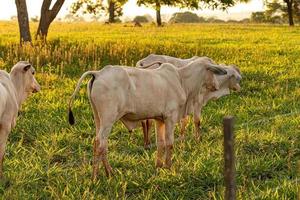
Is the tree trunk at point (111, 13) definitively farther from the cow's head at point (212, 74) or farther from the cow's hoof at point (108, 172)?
the cow's hoof at point (108, 172)

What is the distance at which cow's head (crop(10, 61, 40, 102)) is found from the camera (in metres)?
7.65

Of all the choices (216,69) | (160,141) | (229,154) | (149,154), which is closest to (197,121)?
(149,154)

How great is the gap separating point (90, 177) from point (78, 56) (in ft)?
33.4

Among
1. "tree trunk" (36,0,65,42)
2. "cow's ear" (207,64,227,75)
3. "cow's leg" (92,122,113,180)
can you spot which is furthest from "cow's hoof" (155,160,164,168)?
"tree trunk" (36,0,65,42)

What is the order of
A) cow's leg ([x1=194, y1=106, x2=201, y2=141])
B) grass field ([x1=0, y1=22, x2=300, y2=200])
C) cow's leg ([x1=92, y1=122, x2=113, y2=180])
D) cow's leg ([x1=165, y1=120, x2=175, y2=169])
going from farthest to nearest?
cow's leg ([x1=194, y1=106, x2=201, y2=141]) < cow's leg ([x1=165, y1=120, x2=175, y2=169]) < cow's leg ([x1=92, y1=122, x2=113, y2=180]) < grass field ([x1=0, y1=22, x2=300, y2=200])

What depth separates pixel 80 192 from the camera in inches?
Answer: 238

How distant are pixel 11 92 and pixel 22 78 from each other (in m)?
0.96

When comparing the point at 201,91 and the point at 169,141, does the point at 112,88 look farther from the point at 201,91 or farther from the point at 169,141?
the point at 201,91

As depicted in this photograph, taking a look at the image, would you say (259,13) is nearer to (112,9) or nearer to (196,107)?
(112,9)

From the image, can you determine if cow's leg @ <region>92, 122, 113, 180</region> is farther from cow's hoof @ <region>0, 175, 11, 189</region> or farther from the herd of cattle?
cow's hoof @ <region>0, 175, 11, 189</region>

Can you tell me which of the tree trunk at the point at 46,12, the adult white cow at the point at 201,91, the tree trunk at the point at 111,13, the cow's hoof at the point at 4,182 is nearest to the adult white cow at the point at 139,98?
the adult white cow at the point at 201,91

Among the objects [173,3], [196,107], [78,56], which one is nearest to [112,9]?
[173,3]

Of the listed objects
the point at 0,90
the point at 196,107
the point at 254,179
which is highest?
the point at 0,90

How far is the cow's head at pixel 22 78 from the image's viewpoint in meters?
7.65
